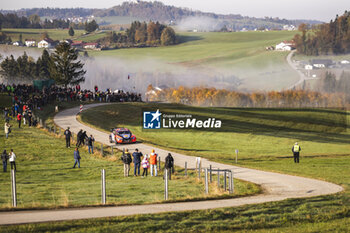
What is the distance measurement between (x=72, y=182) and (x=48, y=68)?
113 m

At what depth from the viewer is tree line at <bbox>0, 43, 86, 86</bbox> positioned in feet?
351

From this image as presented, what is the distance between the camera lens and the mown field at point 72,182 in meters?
20.3

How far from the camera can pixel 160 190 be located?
23234 millimetres

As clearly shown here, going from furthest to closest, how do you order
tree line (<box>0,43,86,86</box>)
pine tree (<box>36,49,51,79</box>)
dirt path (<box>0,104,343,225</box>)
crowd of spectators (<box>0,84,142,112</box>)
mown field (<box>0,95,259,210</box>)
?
pine tree (<box>36,49,51,79</box>) → tree line (<box>0,43,86,86</box>) → crowd of spectators (<box>0,84,142,112</box>) → mown field (<box>0,95,259,210</box>) → dirt path (<box>0,104,343,225</box>)

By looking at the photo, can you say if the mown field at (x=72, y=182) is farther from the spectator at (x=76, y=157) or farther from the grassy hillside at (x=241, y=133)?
the grassy hillside at (x=241, y=133)

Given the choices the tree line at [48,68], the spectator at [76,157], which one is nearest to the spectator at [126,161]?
the spectator at [76,157]

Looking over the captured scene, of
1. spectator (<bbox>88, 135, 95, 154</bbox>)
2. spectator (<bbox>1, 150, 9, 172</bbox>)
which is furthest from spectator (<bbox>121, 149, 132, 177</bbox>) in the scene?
spectator (<bbox>88, 135, 95, 154</bbox>)

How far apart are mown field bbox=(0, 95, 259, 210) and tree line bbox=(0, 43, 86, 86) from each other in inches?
2634

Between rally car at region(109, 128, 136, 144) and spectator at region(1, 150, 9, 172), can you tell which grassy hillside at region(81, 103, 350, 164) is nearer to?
rally car at region(109, 128, 136, 144)

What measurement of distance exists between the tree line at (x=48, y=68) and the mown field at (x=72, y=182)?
66.9 metres

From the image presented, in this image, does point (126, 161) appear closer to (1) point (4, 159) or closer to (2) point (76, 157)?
(2) point (76, 157)

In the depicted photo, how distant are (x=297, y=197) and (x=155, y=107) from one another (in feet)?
175

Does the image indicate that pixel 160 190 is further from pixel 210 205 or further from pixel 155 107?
pixel 155 107

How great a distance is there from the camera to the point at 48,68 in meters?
134
